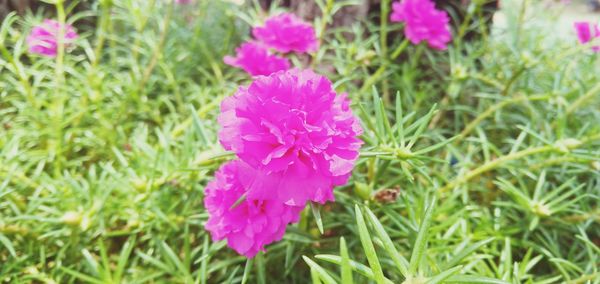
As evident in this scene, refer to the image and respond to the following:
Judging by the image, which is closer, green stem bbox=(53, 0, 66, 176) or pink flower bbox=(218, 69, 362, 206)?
pink flower bbox=(218, 69, 362, 206)

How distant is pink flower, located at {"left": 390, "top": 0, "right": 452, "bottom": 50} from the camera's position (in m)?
1.15

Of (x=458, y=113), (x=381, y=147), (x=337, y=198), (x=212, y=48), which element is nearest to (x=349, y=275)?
(x=381, y=147)

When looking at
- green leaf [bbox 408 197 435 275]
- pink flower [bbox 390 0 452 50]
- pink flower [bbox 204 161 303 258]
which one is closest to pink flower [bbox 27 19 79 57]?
pink flower [bbox 204 161 303 258]

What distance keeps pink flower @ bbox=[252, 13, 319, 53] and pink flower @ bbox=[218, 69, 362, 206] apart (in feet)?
1.76

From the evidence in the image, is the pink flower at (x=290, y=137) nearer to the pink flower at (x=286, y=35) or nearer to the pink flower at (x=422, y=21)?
the pink flower at (x=286, y=35)

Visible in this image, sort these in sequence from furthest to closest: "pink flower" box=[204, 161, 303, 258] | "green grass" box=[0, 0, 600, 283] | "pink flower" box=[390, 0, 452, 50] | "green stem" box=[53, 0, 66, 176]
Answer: "pink flower" box=[390, 0, 452, 50], "green stem" box=[53, 0, 66, 176], "green grass" box=[0, 0, 600, 283], "pink flower" box=[204, 161, 303, 258]

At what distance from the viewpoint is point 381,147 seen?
70 cm

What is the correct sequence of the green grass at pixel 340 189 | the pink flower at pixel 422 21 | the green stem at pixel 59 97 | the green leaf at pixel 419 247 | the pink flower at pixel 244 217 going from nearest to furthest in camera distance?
the green leaf at pixel 419 247 → the pink flower at pixel 244 217 → the green grass at pixel 340 189 → the green stem at pixel 59 97 → the pink flower at pixel 422 21

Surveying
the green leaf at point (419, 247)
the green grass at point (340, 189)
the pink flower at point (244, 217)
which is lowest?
the green grass at point (340, 189)

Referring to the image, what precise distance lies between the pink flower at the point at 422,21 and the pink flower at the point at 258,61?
36 cm

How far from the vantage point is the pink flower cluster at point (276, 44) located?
1101 mm

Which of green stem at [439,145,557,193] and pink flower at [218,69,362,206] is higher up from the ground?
pink flower at [218,69,362,206]

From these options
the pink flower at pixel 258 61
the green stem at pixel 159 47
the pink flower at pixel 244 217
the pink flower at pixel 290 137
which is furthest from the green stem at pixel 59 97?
the pink flower at pixel 290 137

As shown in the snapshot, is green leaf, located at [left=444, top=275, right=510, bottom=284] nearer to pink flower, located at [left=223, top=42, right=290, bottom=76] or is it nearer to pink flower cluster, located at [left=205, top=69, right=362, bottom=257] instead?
pink flower cluster, located at [left=205, top=69, right=362, bottom=257]
